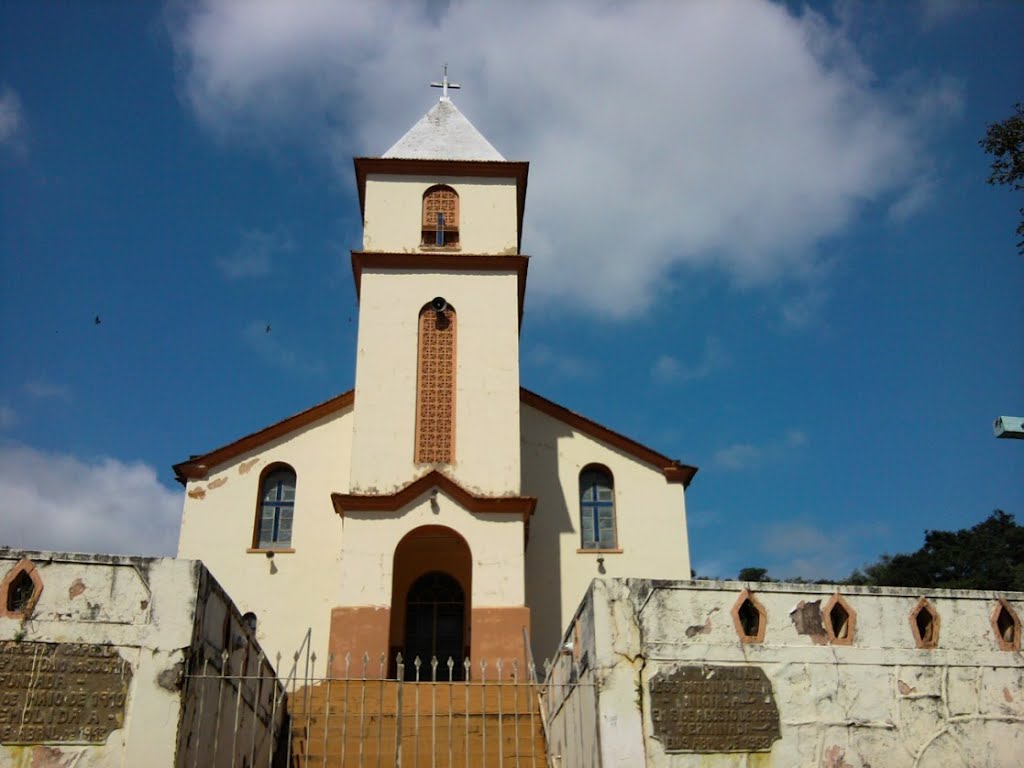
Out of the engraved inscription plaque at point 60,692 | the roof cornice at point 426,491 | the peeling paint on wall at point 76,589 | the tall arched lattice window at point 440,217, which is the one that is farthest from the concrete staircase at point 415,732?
the tall arched lattice window at point 440,217

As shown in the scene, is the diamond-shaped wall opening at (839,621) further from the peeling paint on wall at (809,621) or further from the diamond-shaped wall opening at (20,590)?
the diamond-shaped wall opening at (20,590)

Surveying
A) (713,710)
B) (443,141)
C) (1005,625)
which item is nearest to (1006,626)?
(1005,625)

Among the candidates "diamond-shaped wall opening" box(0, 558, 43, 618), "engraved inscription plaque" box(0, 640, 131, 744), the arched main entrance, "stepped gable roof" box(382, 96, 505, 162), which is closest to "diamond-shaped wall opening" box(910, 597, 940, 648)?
"engraved inscription plaque" box(0, 640, 131, 744)

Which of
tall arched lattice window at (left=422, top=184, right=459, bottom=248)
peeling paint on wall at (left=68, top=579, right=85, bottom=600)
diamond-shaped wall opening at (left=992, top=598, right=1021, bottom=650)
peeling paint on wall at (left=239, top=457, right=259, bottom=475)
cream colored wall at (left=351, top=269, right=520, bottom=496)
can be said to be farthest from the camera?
tall arched lattice window at (left=422, top=184, right=459, bottom=248)

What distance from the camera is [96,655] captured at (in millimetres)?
8438

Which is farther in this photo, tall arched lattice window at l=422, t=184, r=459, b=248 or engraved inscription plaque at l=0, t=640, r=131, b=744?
tall arched lattice window at l=422, t=184, r=459, b=248

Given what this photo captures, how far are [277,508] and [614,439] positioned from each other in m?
7.20

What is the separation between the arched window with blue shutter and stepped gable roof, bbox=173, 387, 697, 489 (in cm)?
72

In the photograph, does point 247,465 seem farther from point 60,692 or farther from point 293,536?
point 60,692

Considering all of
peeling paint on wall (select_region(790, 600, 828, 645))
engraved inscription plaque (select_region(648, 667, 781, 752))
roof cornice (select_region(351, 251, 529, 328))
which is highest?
roof cornice (select_region(351, 251, 529, 328))

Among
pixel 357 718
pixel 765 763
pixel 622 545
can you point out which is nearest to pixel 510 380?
pixel 622 545

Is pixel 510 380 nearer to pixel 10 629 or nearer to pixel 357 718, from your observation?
pixel 357 718

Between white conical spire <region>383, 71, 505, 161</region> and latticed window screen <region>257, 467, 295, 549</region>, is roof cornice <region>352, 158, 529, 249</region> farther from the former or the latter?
latticed window screen <region>257, 467, 295, 549</region>

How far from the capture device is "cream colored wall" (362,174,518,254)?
20.2 metres
